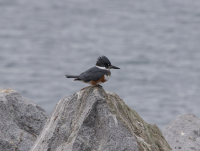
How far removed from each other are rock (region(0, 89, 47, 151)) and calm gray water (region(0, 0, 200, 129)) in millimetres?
11855

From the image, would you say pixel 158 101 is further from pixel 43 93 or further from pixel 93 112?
pixel 93 112

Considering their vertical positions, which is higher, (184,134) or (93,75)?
(93,75)

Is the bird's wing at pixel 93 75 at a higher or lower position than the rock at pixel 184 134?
higher

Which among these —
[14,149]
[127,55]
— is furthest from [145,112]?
[14,149]

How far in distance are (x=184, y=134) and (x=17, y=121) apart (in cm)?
338

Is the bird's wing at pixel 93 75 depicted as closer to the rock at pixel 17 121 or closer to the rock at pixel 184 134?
the rock at pixel 17 121

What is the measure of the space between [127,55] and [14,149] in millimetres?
25250

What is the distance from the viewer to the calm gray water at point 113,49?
2195 centimetres

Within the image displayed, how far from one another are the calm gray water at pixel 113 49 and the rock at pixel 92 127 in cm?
1298

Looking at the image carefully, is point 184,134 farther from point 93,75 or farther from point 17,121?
point 17,121

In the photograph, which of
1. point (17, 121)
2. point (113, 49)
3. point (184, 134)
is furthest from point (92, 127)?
point (113, 49)

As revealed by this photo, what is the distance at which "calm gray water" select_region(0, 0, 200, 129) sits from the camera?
2195cm

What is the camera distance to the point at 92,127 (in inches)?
191

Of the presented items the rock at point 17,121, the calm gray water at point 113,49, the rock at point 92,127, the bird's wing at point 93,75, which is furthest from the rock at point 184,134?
the calm gray water at point 113,49
